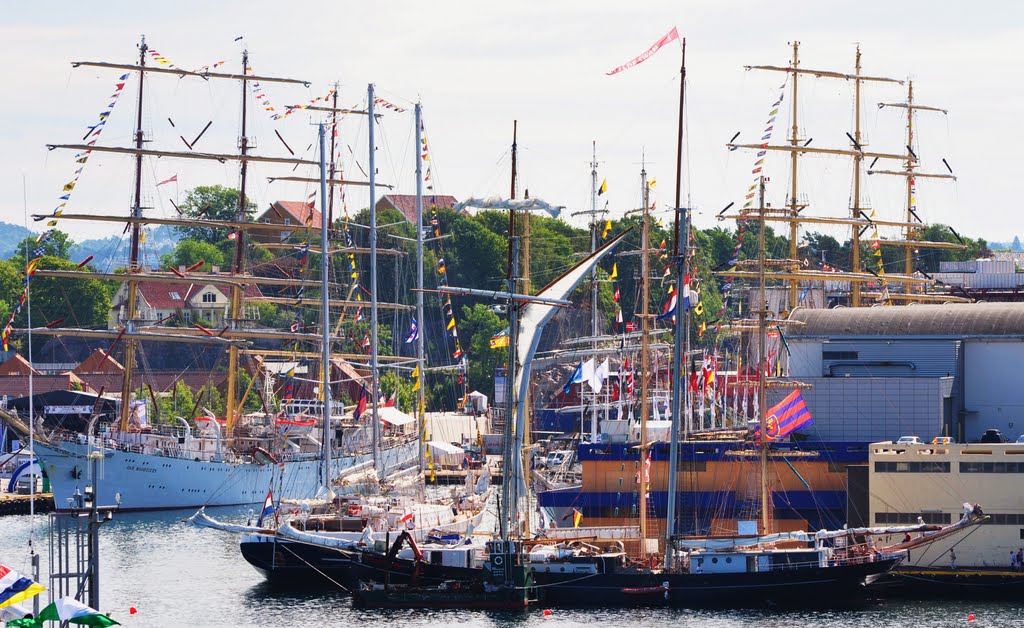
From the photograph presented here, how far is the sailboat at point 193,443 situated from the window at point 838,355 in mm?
24872

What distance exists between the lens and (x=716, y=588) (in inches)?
2699

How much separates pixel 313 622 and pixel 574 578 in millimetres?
9874

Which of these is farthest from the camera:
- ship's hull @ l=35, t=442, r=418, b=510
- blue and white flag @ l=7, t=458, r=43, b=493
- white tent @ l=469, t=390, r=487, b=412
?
white tent @ l=469, t=390, r=487, b=412

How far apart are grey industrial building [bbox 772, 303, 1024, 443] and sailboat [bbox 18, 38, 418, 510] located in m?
25.5

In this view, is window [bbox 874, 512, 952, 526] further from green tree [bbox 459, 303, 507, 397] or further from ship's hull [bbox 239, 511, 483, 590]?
green tree [bbox 459, 303, 507, 397]

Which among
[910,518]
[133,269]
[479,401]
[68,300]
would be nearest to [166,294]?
[68,300]

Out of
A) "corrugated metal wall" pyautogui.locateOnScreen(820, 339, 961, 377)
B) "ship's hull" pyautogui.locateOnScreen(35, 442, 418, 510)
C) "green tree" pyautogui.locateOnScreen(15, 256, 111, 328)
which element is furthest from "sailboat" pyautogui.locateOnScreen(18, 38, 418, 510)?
"green tree" pyautogui.locateOnScreen(15, 256, 111, 328)

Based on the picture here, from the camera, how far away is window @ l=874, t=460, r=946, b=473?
7400 cm

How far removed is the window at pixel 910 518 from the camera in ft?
242

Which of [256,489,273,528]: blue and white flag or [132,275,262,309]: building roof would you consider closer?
[256,489,273,528]: blue and white flag

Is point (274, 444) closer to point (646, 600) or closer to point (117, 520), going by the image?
point (117, 520)

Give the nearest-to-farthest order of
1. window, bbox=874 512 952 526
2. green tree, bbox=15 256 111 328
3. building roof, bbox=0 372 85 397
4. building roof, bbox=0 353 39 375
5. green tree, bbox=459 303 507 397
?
1. window, bbox=874 512 952 526
2. building roof, bbox=0 372 85 397
3. building roof, bbox=0 353 39 375
4. green tree, bbox=459 303 507 397
5. green tree, bbox=15 256 111 328

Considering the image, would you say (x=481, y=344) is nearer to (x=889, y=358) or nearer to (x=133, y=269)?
(x=133, y=269)

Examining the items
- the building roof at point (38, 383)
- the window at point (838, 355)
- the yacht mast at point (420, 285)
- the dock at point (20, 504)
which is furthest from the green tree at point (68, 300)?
the window at point (838, 355)
